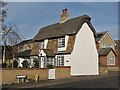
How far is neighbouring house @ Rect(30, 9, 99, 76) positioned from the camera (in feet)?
118

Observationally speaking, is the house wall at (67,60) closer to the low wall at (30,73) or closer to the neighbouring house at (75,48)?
the neighbouring house at (75,48)

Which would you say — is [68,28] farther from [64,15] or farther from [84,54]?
[64,15]

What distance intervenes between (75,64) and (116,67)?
17.6 m

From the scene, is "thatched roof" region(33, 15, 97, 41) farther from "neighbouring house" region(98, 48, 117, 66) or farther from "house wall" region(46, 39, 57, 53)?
"neighbouring house" region(98, 48, 117, 66)

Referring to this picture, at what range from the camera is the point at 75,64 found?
36031 millimetres

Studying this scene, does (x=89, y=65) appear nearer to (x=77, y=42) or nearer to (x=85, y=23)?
(x=77, y=42)

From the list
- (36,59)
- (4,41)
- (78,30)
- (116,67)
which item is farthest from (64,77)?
(116,67)

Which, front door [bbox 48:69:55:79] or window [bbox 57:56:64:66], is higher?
window [bbox 57:56:64:66]

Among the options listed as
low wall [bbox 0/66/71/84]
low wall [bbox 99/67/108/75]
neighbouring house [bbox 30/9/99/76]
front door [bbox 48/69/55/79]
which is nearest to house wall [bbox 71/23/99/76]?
neighbouring house [bbox 30/9/99/76]

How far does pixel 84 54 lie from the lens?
37062 mm

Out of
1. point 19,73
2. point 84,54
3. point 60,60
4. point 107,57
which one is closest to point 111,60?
point 107,57

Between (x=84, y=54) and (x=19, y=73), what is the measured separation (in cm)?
1330

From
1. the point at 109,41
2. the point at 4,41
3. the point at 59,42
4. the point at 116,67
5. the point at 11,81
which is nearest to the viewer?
the point at 11,81

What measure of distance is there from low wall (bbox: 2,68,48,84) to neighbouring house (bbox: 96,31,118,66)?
77.7ft
